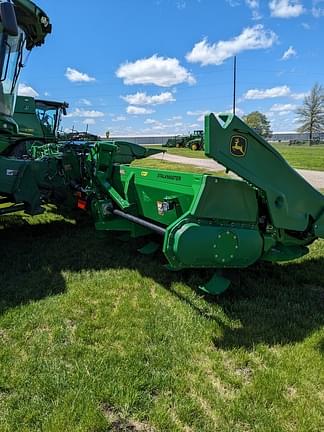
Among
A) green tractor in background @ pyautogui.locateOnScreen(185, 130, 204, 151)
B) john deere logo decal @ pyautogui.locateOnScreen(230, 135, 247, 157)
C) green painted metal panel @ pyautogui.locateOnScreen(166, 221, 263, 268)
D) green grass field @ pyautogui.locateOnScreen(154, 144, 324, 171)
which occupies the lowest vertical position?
green painted metal panel @ pyautogui.locateOnScreen(166, 221, 263, 268)

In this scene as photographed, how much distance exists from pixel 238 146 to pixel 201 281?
151 cm

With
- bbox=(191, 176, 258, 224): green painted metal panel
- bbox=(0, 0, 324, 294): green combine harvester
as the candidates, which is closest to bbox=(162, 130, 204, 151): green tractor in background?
bbox=(0, 0, 324, 294): green combine harvester

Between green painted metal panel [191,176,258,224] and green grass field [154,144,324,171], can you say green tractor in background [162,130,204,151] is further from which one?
green painted metal panel [191,176,258,224]

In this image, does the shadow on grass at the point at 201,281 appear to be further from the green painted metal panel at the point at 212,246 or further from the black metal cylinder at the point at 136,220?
the black metal cylinder at the point at 136,220

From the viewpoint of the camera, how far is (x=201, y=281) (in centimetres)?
403

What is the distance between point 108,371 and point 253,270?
89.6 inches

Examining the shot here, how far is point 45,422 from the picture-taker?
2121mm

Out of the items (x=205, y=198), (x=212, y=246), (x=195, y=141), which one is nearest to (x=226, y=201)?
(x=205, y=198)

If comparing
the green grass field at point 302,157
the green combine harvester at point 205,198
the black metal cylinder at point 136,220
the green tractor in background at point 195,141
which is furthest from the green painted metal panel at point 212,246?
the green tractor in background at point 195,141

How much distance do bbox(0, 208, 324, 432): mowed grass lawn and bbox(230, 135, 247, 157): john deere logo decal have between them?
1.32 m

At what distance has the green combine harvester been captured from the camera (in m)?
3.10

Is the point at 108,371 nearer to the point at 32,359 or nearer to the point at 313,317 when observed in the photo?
the point at 32,359

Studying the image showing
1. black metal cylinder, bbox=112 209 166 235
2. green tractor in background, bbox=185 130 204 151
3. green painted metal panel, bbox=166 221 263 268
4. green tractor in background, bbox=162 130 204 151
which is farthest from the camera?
green tractor in background, bbox=162 130 204 151

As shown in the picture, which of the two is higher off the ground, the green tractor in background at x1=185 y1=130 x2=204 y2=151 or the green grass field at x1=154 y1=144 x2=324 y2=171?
the green tractor in background at x1=185 y1=130 x2=204 y2=151
